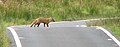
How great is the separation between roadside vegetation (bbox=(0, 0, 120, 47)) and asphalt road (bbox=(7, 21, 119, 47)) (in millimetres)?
7337

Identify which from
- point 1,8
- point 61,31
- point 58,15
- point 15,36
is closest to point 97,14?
point 58,15

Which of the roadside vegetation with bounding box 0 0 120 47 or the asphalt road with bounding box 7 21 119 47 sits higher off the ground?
the asphalt road with bounding box 7 21 119 47

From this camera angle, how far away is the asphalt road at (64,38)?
13.9m

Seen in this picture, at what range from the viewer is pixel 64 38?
15.2m

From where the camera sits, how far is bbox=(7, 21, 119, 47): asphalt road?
45.6 ft

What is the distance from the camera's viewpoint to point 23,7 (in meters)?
28.6

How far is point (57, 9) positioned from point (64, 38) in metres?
14.1

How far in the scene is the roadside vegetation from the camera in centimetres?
2659

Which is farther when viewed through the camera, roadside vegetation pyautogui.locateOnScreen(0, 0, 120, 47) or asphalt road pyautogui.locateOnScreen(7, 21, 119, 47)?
roadside vegetation pyautogui.locateOnScreen(0, 0, 120, 47)

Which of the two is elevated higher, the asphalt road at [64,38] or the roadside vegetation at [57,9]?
the asphalt road at [64,38]

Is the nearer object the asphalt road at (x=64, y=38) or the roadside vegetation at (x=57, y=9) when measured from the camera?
the asphalt road at (x=64, y=38)

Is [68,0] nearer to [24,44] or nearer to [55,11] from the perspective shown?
[55,11]

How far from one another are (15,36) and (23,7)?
13.2 metres

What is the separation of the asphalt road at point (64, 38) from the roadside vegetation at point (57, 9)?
289 inches
